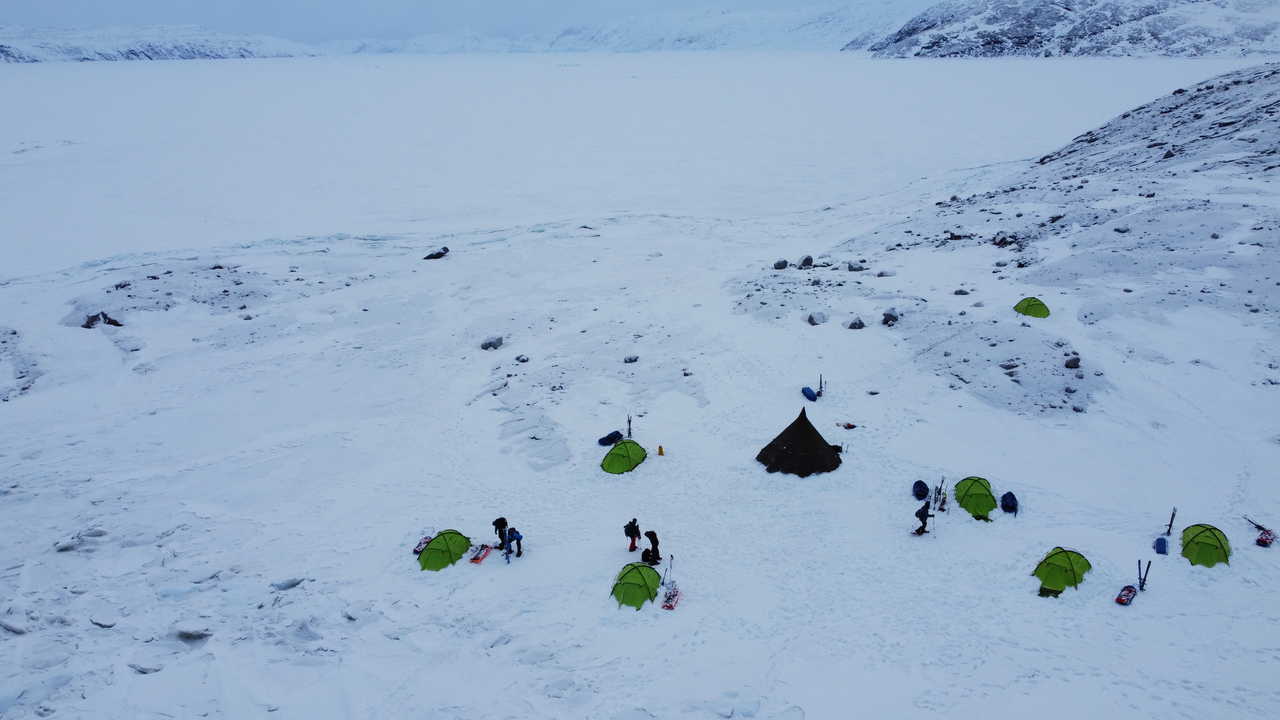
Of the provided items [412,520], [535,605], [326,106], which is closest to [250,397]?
[412,520]

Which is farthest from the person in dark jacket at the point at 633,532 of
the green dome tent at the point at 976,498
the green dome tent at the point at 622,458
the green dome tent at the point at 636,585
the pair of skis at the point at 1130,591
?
the pair of skis at the point at 1130,591

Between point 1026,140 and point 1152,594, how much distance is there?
203ft

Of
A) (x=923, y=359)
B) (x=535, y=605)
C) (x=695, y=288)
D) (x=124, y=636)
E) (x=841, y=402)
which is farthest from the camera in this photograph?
(x=695, y=288)

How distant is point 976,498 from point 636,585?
929 cm

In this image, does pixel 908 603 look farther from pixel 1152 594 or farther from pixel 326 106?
pixel 326 106

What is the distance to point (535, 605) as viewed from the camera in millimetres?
15531

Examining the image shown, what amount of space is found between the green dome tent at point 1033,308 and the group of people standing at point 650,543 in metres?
18.0

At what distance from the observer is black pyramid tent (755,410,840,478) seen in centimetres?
1972

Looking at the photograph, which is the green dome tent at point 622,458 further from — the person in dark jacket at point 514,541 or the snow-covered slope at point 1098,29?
the snow-covered slope at point 1098,29

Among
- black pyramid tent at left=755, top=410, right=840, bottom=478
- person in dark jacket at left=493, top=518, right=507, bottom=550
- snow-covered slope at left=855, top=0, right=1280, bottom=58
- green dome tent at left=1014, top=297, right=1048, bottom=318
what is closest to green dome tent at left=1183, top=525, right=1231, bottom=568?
black pyramid tent at left=755, top=410, right=840, bottom=478

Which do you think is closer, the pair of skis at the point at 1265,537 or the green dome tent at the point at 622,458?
the pair of skis at the point at 1265,537

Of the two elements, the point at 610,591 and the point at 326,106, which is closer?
the point at 610,591

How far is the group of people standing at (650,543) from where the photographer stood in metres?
16.1

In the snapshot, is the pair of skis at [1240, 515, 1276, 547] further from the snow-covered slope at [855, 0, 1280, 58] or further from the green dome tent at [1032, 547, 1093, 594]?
the snow-covered slope at [855, 0, 1280, 58]
